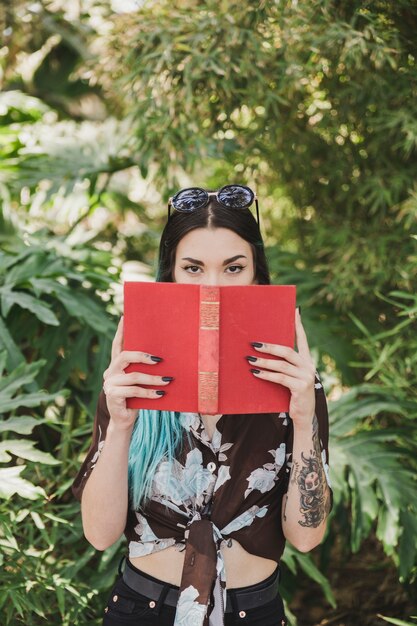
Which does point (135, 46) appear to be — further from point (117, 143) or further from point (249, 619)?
point (249, 619)

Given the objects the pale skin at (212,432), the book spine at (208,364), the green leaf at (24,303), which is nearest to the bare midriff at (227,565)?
the pale skin at (212,432)

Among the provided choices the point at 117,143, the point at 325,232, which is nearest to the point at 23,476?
the point at 325,232

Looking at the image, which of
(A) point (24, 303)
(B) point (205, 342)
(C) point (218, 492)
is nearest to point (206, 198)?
(B) point (205, 342)

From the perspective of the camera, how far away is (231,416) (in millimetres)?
1415

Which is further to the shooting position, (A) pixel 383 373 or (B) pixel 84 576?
(A) pixel 383 373

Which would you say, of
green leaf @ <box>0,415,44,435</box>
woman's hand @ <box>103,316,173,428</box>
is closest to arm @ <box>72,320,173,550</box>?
woman's hand @ <box>103,316,173,428</box>

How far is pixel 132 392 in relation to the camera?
4.09 feet

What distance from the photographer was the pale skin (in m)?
1.25

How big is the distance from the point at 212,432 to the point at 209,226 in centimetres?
39

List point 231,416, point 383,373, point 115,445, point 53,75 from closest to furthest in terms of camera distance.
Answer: point 115,445 < point 231,416 < point 383,373 < point 53,75

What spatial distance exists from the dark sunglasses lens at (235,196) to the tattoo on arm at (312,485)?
43 cm

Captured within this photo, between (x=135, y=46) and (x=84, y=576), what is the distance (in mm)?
1773

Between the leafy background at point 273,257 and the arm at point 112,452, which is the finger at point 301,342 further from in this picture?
the leafy background at point 273,257

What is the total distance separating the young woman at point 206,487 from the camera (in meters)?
1.32
